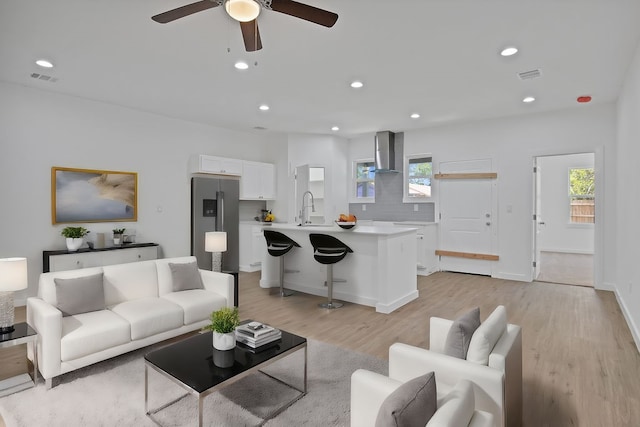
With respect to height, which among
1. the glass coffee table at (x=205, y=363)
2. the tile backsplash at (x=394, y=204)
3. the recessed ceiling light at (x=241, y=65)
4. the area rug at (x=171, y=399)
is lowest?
the area rug at (x=171, y=399)

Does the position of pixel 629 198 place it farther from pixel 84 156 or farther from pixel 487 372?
pixel 84 156

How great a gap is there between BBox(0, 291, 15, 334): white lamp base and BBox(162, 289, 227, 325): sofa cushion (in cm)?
117

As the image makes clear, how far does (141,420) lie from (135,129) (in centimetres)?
477

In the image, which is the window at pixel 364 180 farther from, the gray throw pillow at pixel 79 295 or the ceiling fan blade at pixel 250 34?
the gray throw pillow at pixel 79 295

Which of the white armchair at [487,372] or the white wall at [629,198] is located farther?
the white wall at [629,198]

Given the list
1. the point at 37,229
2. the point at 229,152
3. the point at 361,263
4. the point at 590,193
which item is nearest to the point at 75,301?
the point at 37,229

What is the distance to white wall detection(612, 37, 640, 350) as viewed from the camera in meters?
3.46

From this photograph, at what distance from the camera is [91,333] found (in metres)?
2.69

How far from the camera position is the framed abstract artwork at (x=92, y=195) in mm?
4902

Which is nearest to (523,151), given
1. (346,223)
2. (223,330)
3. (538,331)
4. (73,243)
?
(538,331)

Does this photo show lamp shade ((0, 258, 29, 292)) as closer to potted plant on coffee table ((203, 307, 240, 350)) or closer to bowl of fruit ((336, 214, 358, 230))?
potted plant on coffee table ((203, 307, 240, 350))

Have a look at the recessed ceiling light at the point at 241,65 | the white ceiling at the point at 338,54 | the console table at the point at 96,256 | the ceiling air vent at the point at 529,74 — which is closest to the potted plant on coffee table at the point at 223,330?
the white ceiling at the point at 338,54

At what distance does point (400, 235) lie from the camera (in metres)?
4.69

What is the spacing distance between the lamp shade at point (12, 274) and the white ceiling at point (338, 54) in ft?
6.51
